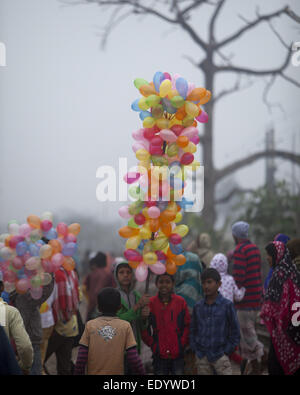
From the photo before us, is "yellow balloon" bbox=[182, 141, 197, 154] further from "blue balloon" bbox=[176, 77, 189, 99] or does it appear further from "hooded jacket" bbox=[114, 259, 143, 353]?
"hooded jacket" bbox=[114, 259, 143, 353]

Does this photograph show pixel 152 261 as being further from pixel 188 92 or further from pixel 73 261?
pixel 188 92

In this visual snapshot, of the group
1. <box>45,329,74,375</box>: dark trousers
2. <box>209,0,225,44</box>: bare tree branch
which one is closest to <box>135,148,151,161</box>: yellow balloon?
<box>45,329,74,375</box>: dark trousers

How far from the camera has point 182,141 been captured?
3.82 m

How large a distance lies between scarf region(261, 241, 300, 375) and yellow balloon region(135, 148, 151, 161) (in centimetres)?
117

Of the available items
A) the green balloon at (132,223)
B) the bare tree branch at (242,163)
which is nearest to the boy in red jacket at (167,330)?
the green balloon at (132,223)

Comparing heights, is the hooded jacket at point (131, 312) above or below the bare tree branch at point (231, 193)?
below

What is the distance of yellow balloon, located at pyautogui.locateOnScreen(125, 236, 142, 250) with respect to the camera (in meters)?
3.84

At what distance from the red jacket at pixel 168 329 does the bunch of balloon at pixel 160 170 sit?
26 centimetres

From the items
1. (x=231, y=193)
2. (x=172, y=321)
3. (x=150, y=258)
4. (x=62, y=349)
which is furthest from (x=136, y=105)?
(x=231, y=193)

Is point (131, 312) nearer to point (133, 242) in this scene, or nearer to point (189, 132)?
point (133, 242)

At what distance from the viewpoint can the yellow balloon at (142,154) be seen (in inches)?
151

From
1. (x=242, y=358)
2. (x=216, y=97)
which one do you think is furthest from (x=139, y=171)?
(x=216, y=97)

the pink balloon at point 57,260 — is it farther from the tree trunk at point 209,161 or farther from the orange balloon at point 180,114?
the tree trunk at point 209,161

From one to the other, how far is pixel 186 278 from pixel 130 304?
2.31 feet
